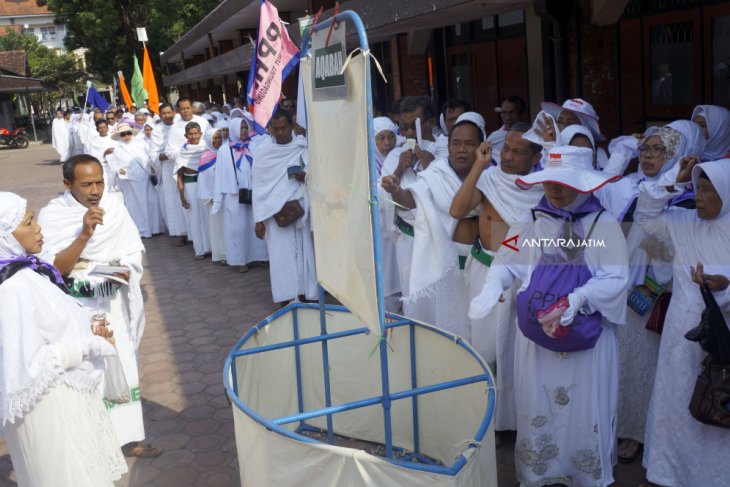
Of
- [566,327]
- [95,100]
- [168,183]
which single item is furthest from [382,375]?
[95,100]

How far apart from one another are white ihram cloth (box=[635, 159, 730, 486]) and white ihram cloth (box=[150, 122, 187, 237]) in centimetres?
820

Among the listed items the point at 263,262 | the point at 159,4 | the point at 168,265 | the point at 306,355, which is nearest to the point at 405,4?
the point at 306,355

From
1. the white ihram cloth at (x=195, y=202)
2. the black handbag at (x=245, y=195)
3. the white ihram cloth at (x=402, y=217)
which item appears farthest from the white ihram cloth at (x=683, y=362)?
the white ihram cloth at (x=195, y=202)

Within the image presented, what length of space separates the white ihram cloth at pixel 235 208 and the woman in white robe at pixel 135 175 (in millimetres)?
2924

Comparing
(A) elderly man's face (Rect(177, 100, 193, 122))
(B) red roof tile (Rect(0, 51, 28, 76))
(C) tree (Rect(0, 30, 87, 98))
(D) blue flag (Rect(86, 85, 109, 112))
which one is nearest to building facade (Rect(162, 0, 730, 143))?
(A) elderly man's face (Rect(177, 100, 193, 122))

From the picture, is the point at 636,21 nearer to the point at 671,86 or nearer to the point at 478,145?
the point at 671,86

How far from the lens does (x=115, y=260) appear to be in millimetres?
4027

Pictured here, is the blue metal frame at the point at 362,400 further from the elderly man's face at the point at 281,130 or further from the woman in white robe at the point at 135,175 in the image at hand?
the woman in white robe at the point at 135,175

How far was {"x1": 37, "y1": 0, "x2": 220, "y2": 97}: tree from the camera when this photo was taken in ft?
104

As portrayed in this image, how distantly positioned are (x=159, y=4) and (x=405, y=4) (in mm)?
28420

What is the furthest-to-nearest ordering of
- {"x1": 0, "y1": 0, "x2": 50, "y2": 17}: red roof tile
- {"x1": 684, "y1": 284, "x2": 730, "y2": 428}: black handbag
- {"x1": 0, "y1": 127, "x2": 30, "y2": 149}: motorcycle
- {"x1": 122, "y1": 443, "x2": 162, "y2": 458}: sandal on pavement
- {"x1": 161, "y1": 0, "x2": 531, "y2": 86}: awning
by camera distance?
{"x1": 0, "y1": 0, "x2": 50, "y2": 17}: red roof tile, {"x1": 0, "y1": 127, "x2": 30, "y2": 149}: motorcycle, {"x1": 161, "y1": 0, "x2": 531, "y2": 86}: awning, {"x1": 122, "y1": 443, "x2": 162, "y2": 458}: sandal on pavement, {"x1": 684, "y1": 284, "x2": 730, "y2": 428}: black handbag

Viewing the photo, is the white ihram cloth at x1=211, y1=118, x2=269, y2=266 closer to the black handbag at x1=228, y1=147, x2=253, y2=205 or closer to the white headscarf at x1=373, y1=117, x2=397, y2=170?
the black handbag at x1=228, y1=147, x2=253, y2=205

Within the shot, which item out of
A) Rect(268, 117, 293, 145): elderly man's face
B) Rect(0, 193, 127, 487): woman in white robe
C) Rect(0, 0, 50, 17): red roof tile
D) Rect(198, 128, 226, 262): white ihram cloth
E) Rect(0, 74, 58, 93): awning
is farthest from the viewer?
Rect(0, 0, 50, 17): red roof tile

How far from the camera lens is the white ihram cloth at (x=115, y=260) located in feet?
12.7
